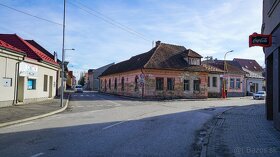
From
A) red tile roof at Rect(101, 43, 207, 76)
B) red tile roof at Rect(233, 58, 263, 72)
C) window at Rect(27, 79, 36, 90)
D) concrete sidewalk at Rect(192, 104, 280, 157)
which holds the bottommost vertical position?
concrete sidewalk at Rect(192, 104, 280, 157)

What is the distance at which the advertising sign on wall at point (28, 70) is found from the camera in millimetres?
23900

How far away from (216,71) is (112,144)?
43915mm

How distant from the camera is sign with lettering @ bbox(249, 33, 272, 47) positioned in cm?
1259

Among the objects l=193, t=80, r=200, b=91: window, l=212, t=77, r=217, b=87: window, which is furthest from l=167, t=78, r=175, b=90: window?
l=212, t=77, r=217, b=87: window

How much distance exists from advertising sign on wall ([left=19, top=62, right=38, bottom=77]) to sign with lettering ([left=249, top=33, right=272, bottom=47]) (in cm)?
1694

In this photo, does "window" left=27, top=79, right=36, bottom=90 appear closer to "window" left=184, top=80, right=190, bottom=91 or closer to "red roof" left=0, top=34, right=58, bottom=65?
"red roof" left=0, top=34, right=58, bottom=65

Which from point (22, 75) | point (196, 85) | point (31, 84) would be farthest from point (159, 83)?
point (22, 75)

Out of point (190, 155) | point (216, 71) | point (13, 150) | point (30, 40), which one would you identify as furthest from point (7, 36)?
point (216, 71)

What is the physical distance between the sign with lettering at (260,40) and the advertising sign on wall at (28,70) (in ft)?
55.6

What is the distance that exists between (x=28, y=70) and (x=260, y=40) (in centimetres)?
1847

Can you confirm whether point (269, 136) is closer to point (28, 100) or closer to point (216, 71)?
point (28, 100)

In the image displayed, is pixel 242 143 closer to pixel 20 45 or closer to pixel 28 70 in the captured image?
pixel 28 70

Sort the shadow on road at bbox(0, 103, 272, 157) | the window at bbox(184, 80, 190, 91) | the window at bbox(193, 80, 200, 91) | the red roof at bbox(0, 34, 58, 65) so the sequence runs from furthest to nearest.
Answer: the window at bbox(193, 80, 200, 91) < the window at bbox(184, 80, 190, 91) < the red roof at bbox(0, 34, 58, 65) < the shadow on road at bbox(0, 103, 272, 157)

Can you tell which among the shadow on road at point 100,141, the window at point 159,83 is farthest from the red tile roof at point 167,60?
the shadow on road at point 100,141
